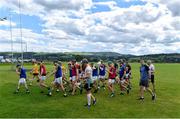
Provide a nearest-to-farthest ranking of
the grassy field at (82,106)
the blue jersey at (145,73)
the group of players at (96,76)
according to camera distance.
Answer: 1. the grassy field at (82,106)
2. the blue jersey at (145,73)
3. the group of players at (96,76)

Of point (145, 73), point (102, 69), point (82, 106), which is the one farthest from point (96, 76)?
point (82, 106)

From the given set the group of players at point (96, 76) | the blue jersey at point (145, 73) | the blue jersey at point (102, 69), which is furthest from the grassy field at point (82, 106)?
the blue jersey at point (102, 69)

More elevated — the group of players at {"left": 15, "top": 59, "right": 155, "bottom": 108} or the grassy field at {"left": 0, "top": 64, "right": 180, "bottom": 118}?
the group of players at {"left": 15, "top": 59, "right": 155, "bottom": 108}

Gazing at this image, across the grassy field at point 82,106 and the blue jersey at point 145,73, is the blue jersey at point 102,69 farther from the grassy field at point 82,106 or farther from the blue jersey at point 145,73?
the blue jersey at point 145,73

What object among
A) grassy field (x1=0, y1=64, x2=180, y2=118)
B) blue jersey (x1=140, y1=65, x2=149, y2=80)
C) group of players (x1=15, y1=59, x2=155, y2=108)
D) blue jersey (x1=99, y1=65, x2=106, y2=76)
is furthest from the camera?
blue jersey (x1=99, y1=65, x2=106, y2=76)

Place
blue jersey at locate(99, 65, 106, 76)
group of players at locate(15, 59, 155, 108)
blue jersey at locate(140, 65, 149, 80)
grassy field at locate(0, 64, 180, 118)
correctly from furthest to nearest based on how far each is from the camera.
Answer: blue jersey at locate(99, 65, 106, 76) → group of players at locate(15, 59, 155, 108) → blue jersey at locate(140, 65, 149, 80) → grassy field at locate(0, 64, 180, 118)

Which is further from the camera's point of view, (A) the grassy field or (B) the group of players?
(B) the group of players

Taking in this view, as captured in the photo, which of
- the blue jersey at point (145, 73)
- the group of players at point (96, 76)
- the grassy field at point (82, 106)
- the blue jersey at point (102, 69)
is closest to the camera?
the grassy field at point (82, 106)

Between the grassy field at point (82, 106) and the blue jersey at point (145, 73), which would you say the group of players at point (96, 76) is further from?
the grassy field at point (82, 106)

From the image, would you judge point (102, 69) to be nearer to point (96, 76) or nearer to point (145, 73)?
point (96, 76)

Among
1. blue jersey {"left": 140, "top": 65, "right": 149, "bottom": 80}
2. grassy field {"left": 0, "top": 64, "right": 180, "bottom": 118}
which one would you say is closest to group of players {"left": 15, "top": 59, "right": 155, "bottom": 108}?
blue jersey {"left": 140, "top": 65, "right": 149, "bottom": 80}

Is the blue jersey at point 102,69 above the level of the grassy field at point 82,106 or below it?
above

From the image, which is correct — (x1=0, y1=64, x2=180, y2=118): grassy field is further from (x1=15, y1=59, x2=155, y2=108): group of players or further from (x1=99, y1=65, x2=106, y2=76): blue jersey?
(x1=99, y1=65, x2=106, y2=76): blue jersey

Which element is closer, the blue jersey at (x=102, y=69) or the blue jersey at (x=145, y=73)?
the blue jersey at (x=145, y=73)
